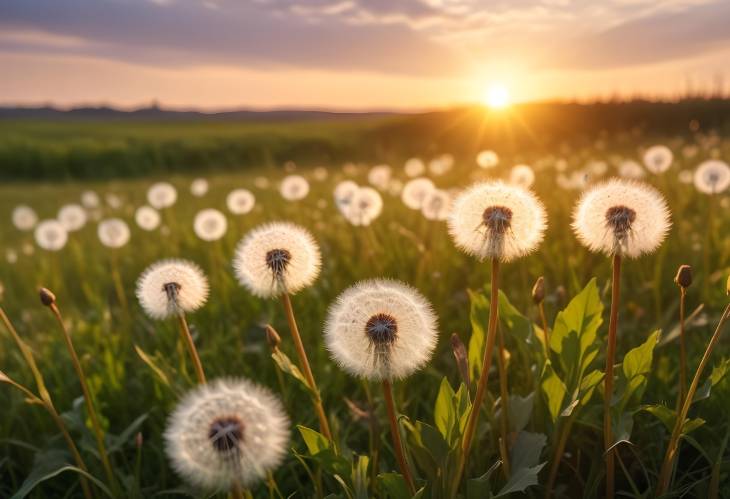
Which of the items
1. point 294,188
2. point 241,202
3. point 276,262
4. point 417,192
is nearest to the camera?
point 276,262

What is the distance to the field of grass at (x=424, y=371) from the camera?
5.54ft

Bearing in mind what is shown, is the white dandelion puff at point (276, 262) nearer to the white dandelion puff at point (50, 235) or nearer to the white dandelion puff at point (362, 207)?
the white dandelion puff at point (362, 207)

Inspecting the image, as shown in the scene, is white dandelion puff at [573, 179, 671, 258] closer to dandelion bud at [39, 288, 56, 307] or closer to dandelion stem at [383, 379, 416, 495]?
dandelion stem at [383, 379, 416, 495]

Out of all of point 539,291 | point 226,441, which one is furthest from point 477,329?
point 226,441

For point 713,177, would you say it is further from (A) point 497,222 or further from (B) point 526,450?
(A) point 497,222

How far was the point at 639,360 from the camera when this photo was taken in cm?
169

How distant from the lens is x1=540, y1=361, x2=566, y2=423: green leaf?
167cm

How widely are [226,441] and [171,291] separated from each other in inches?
25.8

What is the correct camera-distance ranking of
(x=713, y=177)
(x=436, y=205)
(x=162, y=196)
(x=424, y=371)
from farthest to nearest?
1. (x=162, y=196)
2. (x=713, y=177)
3. (x=436, y=205)
4. (x=424, y=371)

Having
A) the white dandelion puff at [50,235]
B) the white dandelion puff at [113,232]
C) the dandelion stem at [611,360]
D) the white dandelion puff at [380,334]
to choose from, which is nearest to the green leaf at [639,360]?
the dandelion stem at [611,360]

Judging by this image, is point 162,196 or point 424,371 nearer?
point 424,371

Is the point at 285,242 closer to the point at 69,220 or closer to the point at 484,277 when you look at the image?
the point at 484,277

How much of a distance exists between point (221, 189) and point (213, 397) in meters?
10.8

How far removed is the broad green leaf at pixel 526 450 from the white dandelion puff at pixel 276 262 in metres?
0.72
